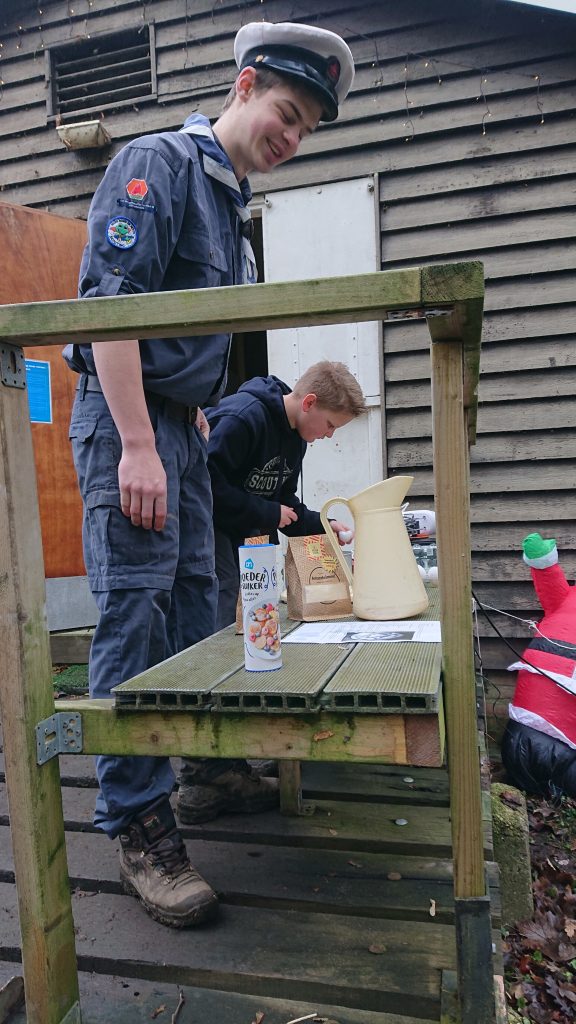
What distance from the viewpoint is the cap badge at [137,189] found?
151cm

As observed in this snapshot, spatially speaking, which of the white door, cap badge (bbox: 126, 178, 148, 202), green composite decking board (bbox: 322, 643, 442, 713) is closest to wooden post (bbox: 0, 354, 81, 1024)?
green composite decking board (bbox: 322, 643, 442, 713)

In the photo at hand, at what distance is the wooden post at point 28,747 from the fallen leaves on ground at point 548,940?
1.23 metres

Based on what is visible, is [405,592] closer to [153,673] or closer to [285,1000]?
[153,673]

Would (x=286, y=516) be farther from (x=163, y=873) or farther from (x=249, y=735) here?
(x=249, y=735)

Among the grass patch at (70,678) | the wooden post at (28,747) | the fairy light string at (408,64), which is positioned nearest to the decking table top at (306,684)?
the wooden post at (28,747)

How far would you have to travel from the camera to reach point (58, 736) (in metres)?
1.14

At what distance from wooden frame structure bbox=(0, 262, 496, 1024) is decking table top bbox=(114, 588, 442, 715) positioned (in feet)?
0.13

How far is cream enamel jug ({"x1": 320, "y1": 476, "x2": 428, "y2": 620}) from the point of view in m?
1.66

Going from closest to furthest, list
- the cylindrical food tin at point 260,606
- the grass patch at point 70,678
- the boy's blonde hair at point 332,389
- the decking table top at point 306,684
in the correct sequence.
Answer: the decking table top at point 306,684 < the cylindrical food tin at point 260,606 < the boy's blonde hair at point 332,389 < the grass patch at point 70,678

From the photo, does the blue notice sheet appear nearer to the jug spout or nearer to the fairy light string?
the fairy light string

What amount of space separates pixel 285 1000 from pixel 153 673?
0.58 metres

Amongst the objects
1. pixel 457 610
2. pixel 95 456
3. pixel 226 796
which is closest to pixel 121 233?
pixel 95 456

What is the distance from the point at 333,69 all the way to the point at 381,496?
977 millimetres

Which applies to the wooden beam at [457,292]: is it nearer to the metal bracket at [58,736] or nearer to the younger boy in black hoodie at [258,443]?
the metal bracket at [58,736]
